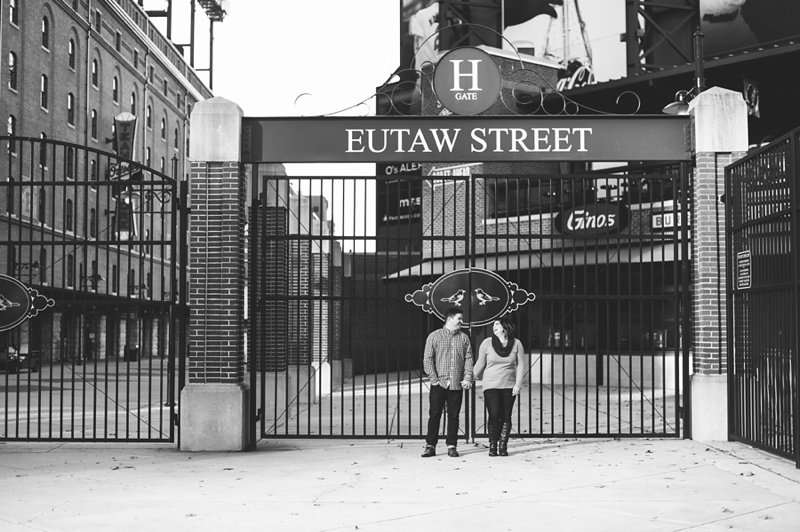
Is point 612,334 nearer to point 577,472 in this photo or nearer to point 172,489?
point 577,472

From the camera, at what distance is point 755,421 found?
36.6 ft

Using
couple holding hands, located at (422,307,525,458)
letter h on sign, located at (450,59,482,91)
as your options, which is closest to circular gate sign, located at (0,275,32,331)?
couple holding hands, located at (422,307,525,458)

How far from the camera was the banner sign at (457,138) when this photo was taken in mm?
12344

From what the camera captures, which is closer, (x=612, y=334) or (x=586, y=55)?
(x=612, y=334)

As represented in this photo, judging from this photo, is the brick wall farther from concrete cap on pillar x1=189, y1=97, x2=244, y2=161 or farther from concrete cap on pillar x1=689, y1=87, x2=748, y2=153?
concrete cap on pillar x1=689, y1=87, x2=748, y2=153

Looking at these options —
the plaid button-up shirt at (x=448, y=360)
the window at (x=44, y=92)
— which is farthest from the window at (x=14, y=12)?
the plaid button-up shirt at (x=448, y=360)

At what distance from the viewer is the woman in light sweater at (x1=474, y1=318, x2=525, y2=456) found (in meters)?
11.2

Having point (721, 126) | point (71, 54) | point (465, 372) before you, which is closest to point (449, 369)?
point (465, 372)

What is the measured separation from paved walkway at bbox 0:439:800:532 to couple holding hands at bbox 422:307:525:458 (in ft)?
1.68

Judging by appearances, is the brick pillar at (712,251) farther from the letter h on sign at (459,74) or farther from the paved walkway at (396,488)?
the letter h on sign at (459,74)

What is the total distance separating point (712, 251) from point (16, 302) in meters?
9.10

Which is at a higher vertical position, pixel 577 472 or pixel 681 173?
pixel 681 173

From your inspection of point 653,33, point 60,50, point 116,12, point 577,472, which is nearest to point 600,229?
point 653,33

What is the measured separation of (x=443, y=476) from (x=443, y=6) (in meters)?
30.1
